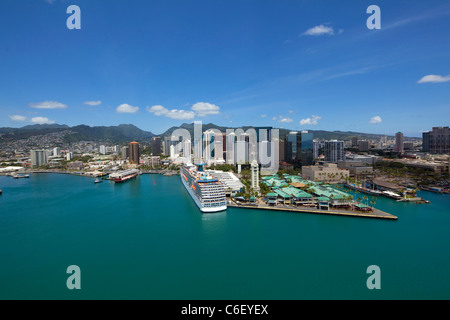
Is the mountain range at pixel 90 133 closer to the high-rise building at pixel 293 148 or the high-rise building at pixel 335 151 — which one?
the high-rise building at pixel 293 148

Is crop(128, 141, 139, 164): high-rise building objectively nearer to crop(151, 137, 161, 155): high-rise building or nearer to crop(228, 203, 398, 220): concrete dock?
crop(151, 137, 161, 155): high-rise building

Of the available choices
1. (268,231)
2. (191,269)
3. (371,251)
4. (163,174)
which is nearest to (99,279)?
(191,269)

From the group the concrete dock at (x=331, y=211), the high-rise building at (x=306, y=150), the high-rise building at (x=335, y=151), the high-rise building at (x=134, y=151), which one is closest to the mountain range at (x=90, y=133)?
the high-rise building at (x=134, y=151)

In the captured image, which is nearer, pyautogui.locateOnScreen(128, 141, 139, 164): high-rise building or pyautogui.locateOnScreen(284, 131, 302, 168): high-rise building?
pyautogui.locateOnScreen(284, 131, 302, 168): high-rise building

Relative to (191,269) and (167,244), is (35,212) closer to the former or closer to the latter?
(167,244)

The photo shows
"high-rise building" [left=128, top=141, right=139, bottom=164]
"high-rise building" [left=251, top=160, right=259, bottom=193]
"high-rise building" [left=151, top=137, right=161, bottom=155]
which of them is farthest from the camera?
"high-rise building" [left=151, top=137, right=161, bottom=155]

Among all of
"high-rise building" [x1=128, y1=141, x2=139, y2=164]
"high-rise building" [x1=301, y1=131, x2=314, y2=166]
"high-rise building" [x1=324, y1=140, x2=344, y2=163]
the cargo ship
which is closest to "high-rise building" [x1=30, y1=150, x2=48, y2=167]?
"high-rise building" [x1=128, y1=141, x2=139, y2=164]

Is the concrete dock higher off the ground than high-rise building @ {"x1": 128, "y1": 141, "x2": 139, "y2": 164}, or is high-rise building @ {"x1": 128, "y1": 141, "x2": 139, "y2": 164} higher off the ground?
high-rise building @ {"x1": 128, "y1": 141, "x2": 139, "y2": 164}

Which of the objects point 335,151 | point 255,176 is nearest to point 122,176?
point 255,176
